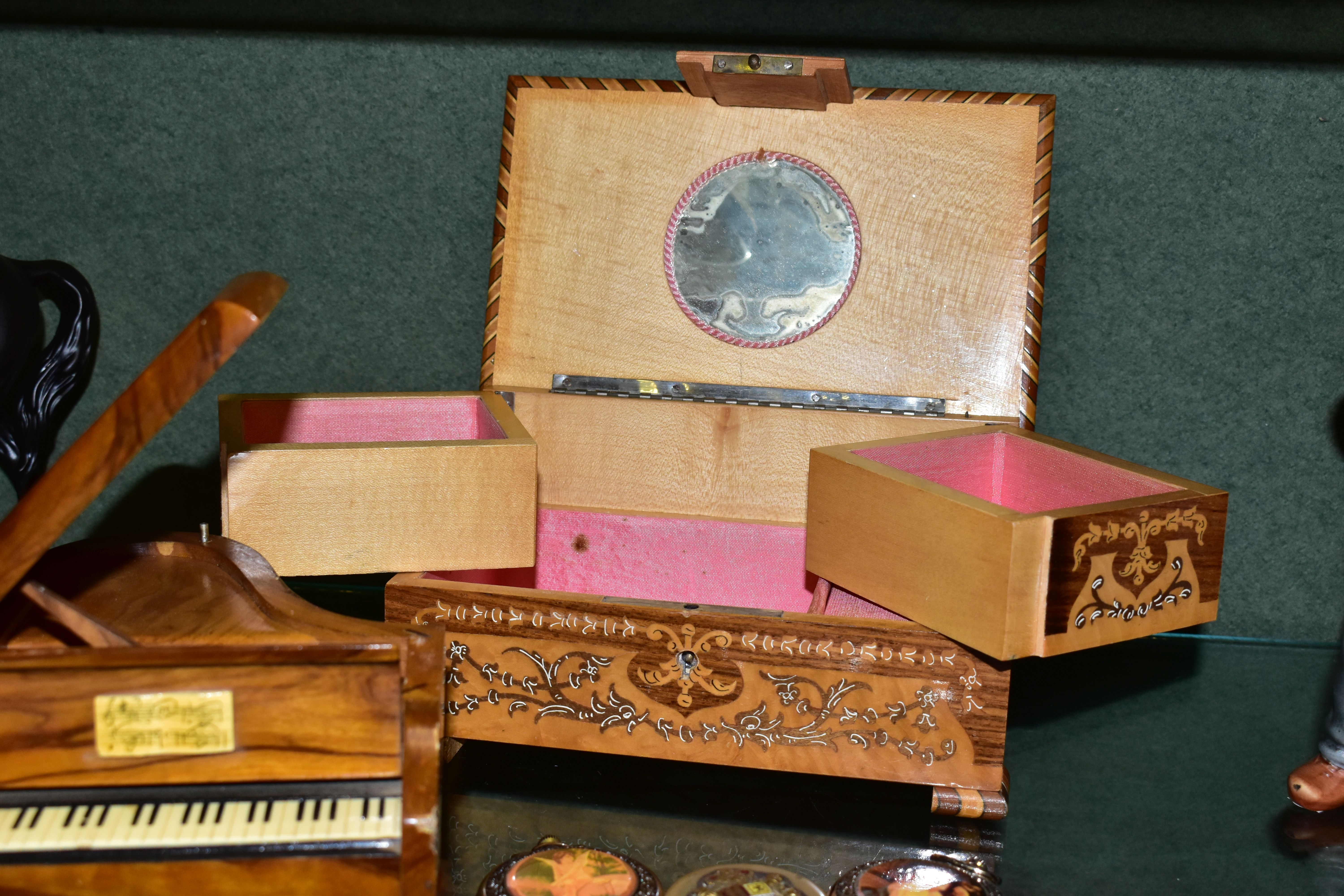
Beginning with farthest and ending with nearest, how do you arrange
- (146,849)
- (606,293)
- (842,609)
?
(606,293), (842,609), (146,849)

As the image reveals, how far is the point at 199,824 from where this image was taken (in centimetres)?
90

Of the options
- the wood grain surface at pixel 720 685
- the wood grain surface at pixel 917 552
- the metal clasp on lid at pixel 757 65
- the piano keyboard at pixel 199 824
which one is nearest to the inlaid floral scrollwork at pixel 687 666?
the wood grain surface at pixel 720 685

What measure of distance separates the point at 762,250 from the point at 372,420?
0.63 meters

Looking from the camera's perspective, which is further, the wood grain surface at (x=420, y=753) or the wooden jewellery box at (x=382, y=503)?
the wooden jewellery box at (x=382, y=503)

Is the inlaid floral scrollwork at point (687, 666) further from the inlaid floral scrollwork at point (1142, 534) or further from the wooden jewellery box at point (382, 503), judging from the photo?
the inlaid floral scrollwork at point (1142, 534)

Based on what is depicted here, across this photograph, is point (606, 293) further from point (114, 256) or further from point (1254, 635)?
point (1254, 635)

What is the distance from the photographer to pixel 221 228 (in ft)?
6.15

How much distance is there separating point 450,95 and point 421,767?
4.03 ft

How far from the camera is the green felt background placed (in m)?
1.67

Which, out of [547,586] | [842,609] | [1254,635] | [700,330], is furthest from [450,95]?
[1254,635]

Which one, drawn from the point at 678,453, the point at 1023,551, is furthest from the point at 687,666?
the point at 678,453

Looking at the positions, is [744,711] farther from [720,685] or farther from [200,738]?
[200,738]

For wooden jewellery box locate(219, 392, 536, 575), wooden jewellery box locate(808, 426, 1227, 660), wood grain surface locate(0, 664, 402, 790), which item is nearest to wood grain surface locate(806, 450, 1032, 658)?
wooden jewellery box locate(808, 426, 1227, 660)

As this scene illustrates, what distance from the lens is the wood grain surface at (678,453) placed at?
1704 millimetres
